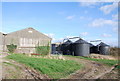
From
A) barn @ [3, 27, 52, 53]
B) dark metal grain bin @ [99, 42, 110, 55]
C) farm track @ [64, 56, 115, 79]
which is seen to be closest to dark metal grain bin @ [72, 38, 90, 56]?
dark metal grain bin @ [99, 42, 110, 55]

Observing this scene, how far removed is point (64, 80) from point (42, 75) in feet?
4.49

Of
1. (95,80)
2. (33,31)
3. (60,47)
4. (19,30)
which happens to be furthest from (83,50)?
(95,80)

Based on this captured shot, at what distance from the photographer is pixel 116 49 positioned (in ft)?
101

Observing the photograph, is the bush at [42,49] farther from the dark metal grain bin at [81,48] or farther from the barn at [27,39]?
the dark metal grain bin at [81,48]

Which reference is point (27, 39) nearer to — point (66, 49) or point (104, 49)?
point (66, 49)

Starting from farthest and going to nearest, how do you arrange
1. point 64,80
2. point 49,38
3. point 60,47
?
1. point 60,47
2. point 49,38
3. point 64,80

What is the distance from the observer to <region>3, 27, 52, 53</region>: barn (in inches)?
980

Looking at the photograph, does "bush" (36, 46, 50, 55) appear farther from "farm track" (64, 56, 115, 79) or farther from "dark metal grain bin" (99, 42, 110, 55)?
"dark metal grain bin" (99, 42, 110, 55)

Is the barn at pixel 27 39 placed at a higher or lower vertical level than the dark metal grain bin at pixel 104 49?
higher

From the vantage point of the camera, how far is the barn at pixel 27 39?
980 inches

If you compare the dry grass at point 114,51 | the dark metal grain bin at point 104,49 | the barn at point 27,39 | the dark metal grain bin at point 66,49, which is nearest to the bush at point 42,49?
the barn at point 27,39

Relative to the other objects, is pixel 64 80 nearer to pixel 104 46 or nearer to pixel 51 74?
pixel 51 74

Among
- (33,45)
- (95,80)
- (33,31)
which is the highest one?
(33,31)

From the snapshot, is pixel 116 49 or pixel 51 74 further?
pixel 116 49
